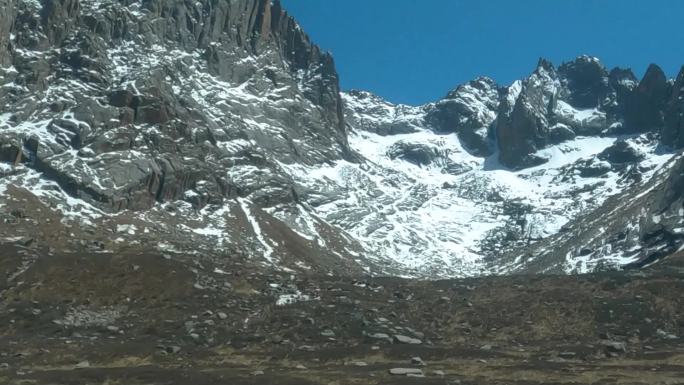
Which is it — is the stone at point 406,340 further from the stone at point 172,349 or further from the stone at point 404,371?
the stone at point 172,349

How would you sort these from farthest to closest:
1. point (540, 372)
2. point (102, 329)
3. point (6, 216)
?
1. point (6, 216)
2. point (102, 329)
3. point (540, 372)

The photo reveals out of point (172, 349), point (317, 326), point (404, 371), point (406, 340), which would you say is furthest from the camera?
point (317, 326)

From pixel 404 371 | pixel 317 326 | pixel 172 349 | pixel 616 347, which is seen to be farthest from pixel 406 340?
pixel 172 349

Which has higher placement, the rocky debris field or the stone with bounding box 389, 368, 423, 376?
the rocky debris field

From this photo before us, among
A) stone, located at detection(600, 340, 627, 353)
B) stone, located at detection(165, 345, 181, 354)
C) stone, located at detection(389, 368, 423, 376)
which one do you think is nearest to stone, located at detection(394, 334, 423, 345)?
stone, located at detection(600, 340, 627, 353)

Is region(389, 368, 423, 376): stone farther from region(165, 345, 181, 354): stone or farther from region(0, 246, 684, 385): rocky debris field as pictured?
region(165, 345, 181, 354): stone

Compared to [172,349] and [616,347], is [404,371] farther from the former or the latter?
[172,349]

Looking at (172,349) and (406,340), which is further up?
(406,340)

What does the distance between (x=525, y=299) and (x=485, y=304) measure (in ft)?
16.7

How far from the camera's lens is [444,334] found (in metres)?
90.4

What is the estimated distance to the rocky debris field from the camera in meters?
65.1

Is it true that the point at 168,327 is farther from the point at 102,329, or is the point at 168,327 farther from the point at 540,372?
the point at 540,372

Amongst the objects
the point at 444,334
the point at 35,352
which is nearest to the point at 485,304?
the point at 444,334

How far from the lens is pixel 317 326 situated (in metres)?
89.7
